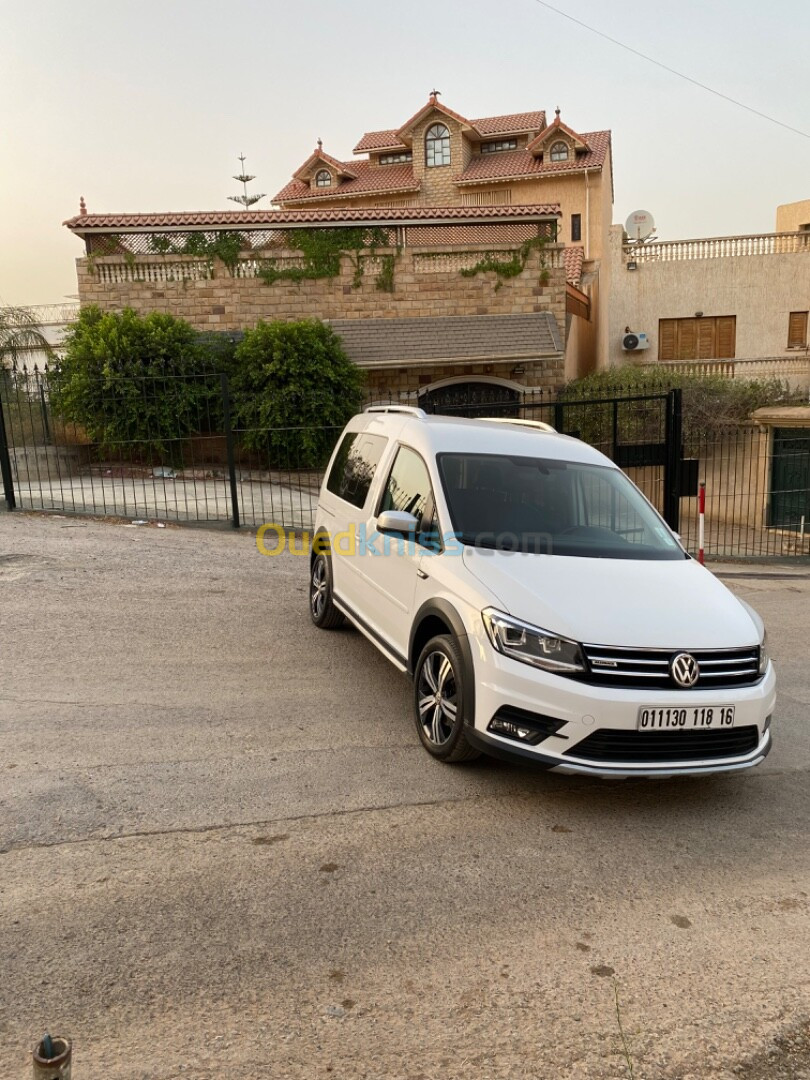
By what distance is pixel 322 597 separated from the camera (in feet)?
23.0

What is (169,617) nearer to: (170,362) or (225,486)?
(225,486)

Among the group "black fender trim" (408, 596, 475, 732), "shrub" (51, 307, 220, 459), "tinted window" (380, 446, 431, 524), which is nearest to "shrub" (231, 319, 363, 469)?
"shrub" (51, 307, 220, 459)

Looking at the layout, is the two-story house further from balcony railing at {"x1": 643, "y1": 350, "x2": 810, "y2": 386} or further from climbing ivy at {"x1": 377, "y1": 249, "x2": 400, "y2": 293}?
climbing ivy at {"x1": 377, "y1": 249, "x2": 400, "y2": 293}

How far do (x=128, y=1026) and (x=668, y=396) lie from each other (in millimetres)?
10023

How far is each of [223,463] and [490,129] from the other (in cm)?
3237

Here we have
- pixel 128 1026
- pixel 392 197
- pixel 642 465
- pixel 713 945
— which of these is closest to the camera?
pixel 128 1026

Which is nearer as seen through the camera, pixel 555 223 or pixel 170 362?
pixel 170 362

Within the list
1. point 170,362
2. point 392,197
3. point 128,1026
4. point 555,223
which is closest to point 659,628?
point 128,1026

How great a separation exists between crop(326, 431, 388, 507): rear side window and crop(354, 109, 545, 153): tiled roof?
3728 centimetres

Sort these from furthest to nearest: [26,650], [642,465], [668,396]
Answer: [642,465]
[668,396]
[26,650]

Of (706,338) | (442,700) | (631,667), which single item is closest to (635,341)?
(706,338)

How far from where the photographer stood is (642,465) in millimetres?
11586

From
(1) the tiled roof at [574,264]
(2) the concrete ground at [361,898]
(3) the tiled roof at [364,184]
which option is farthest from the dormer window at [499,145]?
(2) the concrete ground at [361,898]

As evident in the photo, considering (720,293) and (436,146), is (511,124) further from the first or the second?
(720,293)
